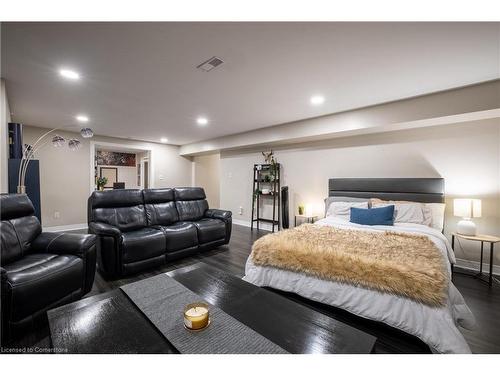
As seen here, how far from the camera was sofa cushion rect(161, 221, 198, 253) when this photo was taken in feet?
10.1

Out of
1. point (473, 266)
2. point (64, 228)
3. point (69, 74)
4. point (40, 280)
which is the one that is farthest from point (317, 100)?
point (64, 228)

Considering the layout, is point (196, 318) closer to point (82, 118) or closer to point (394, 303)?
point (394, 303)

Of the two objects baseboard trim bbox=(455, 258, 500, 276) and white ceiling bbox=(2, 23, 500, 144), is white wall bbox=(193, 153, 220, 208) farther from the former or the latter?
baseboard trim bbox=(455, 258, 500, 276)

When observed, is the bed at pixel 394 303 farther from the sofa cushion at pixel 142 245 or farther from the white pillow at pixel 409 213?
the sofa cushion at pixel 142 245

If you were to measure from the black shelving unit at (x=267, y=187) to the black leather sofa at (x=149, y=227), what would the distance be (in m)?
1.50

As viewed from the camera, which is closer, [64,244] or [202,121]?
[64,244]

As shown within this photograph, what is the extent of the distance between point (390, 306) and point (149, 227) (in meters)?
3.07

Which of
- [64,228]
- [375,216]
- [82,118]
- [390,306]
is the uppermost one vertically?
[82,118]

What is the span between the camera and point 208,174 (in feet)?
26.7

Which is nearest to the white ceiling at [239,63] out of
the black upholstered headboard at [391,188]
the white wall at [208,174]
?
the black upholstered headboard at [391,188]

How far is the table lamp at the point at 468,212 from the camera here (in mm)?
2757

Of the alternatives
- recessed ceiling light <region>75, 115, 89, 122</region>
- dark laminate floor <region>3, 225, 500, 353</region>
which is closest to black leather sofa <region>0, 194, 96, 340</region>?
dark laminate floor <region>3, 225, 500, 353</region>
